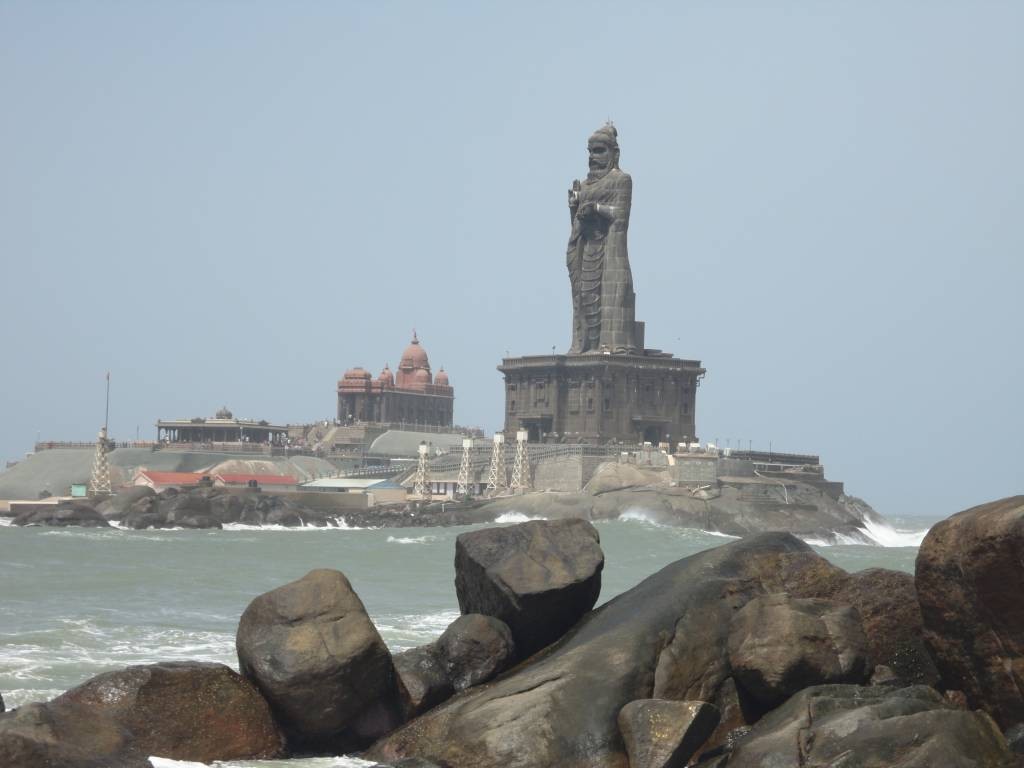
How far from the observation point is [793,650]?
16.4 metres

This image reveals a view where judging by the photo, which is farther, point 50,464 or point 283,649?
point 50,464

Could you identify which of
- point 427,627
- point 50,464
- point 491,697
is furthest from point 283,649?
point 50,464

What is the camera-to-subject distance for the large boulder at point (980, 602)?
50.6ft

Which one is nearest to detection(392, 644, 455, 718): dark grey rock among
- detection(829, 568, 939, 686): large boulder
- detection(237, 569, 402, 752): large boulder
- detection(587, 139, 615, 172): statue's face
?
detection(237, 569, 402, 752): large boulder

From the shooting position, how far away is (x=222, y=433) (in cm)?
13612

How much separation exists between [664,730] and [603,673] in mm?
1298

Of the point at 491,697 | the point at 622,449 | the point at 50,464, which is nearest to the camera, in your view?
the point at 491,697

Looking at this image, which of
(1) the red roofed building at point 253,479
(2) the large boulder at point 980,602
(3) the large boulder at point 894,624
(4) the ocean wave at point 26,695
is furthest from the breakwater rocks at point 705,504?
(2) the large boulder at point 980,602

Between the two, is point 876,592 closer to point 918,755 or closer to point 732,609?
point 732,609

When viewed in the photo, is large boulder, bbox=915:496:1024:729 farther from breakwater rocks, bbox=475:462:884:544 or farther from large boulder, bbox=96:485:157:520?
large boulder, bbox=96:485:157:520

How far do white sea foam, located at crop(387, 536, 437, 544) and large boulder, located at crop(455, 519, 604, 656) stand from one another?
55.3m

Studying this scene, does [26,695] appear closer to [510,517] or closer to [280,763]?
[280,763]

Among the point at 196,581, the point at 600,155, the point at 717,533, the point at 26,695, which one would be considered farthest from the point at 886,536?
the point at 26,695

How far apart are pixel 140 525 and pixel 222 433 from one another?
166ft
